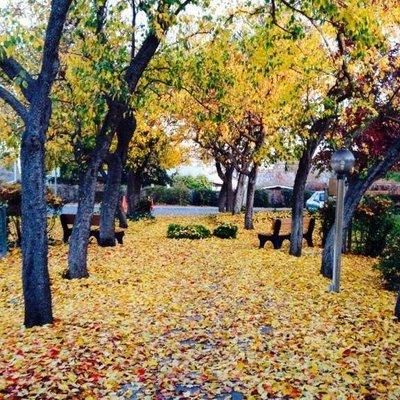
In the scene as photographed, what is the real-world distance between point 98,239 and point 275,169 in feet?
188

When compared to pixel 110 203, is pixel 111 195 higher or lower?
higher

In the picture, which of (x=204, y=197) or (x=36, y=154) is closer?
(x=36, y=154)

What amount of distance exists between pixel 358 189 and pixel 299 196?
3.62 meters

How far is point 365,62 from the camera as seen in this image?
11633mm

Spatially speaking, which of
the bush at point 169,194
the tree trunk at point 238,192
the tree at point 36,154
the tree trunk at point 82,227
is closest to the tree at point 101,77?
the tree trunk at point 82,227

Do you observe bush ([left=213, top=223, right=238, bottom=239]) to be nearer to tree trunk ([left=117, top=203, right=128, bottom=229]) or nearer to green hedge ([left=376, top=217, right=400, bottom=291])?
tree trunk ([left=117, top=203, right=128, bottom=229])

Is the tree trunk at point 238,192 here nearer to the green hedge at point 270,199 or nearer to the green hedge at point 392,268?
the green hedge at point 270,199

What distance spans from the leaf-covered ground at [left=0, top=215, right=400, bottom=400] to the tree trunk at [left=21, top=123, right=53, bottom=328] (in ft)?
1.14

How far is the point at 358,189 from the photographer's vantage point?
1024cm

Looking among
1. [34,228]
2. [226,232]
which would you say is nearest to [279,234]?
[226,232]

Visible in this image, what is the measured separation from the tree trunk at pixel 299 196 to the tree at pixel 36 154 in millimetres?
8216

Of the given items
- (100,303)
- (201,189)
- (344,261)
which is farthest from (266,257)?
(201,189)

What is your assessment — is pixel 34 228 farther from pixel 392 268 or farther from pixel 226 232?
pixel 226 232

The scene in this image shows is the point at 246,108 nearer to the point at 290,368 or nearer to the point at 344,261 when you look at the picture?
the point at 344,261
